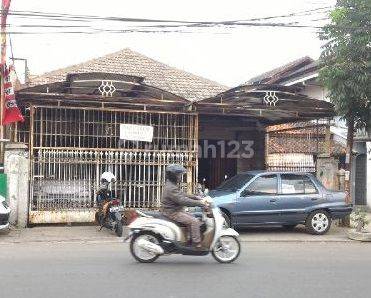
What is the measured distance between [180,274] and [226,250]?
1258 millimetres

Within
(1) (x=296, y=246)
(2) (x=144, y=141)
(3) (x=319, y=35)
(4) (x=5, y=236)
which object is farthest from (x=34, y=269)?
(3) (x=319, y=35)

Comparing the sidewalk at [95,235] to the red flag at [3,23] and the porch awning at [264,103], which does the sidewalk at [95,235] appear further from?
the red flag at [3,23]

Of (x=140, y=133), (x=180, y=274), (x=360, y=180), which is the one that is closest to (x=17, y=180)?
(x=140, y=133)

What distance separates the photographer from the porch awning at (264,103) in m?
13.8

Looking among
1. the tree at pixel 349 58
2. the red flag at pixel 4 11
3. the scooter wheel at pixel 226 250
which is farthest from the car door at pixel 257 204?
the red flag at pixel 4 11

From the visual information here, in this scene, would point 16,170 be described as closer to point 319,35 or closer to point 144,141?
point 144,141

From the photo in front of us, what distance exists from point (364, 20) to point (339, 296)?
27.5 ft

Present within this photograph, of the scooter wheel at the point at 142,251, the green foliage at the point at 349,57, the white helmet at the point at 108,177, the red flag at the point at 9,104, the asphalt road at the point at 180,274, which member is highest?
the green foliage at the point at 349,57

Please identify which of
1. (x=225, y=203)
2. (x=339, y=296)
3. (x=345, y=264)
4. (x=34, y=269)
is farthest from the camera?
(x=225, y=203)

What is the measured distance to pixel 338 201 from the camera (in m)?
12.7

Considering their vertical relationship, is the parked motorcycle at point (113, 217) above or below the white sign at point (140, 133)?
below

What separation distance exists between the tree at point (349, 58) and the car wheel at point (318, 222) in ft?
8.90

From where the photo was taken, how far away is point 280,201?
1235 centimetres

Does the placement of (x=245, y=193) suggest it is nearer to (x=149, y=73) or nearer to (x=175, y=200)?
(x=175, y=200)
